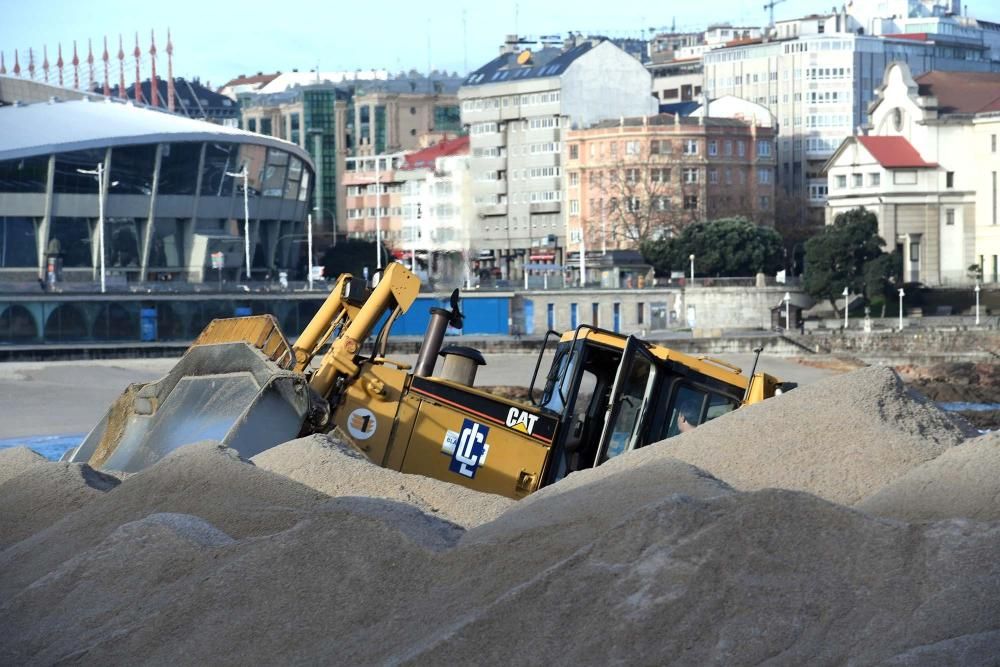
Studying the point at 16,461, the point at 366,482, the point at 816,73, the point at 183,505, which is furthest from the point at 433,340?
the point at 816,73

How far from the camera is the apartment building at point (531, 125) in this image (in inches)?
4146

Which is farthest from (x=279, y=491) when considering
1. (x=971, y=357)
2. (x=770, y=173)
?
(x=770, y=173)

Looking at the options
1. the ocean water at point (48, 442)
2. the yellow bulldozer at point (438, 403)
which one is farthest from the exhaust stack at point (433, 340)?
the ocean water at point (48, 442)

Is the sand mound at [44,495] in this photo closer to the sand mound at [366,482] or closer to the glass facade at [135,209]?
the sand mound at [366,482]

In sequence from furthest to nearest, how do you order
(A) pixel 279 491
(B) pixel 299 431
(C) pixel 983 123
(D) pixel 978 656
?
1. (C) pixel 983 123
2. (B) pixel 299 431
3. (A) pixel 279 491
4. (D) pixel 978 656

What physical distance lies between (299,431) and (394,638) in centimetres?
543

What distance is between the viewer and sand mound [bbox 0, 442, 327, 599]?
13656mm

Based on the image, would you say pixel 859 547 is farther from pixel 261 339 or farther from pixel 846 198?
pixel 846 198

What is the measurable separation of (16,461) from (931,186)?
7660 cm

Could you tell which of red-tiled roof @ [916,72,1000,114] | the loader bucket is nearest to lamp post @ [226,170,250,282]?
red-tiled roof @ [916,72,1000,114]

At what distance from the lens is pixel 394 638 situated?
10.8 m

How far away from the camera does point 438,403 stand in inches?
637

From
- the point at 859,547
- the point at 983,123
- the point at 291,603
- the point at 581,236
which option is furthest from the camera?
the point at 581,236

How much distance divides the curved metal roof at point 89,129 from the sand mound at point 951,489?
6913 cm
